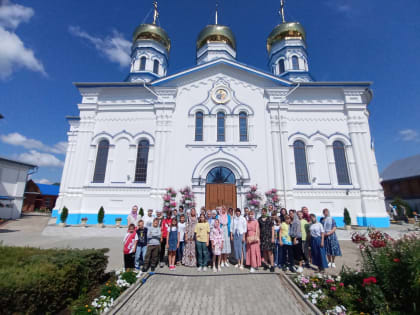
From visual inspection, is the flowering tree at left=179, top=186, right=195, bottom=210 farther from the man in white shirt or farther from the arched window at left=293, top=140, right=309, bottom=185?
the arched window at left=293, top=140, right=309, bottom=185

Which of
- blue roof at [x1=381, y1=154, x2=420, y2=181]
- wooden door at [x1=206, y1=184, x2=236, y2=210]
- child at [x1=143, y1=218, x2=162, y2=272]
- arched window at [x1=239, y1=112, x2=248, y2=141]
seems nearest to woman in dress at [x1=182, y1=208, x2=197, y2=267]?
child at [x1=143, y1=218, x2=162, y2=272]

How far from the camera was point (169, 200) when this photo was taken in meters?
12.7

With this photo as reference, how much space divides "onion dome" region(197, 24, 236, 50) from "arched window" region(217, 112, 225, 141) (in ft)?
34.2

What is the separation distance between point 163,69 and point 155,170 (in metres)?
13.6

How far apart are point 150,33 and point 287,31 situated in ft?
46.7

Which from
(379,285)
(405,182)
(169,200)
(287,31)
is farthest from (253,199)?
(405,182)

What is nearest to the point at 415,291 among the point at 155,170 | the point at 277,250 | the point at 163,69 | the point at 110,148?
the point at 277,250

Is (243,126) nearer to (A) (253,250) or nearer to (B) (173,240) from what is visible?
(A) (253,250)

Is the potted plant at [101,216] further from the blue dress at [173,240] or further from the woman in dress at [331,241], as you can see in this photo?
the woman in dress at [331,241]

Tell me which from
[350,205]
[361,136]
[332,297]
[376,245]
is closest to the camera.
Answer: [376,245]

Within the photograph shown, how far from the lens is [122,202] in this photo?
13820 mm

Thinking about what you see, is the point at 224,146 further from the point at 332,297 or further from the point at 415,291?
the point at 415,291

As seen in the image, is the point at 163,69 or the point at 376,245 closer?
the point at 376,245

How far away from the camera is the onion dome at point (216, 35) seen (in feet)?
68.2
